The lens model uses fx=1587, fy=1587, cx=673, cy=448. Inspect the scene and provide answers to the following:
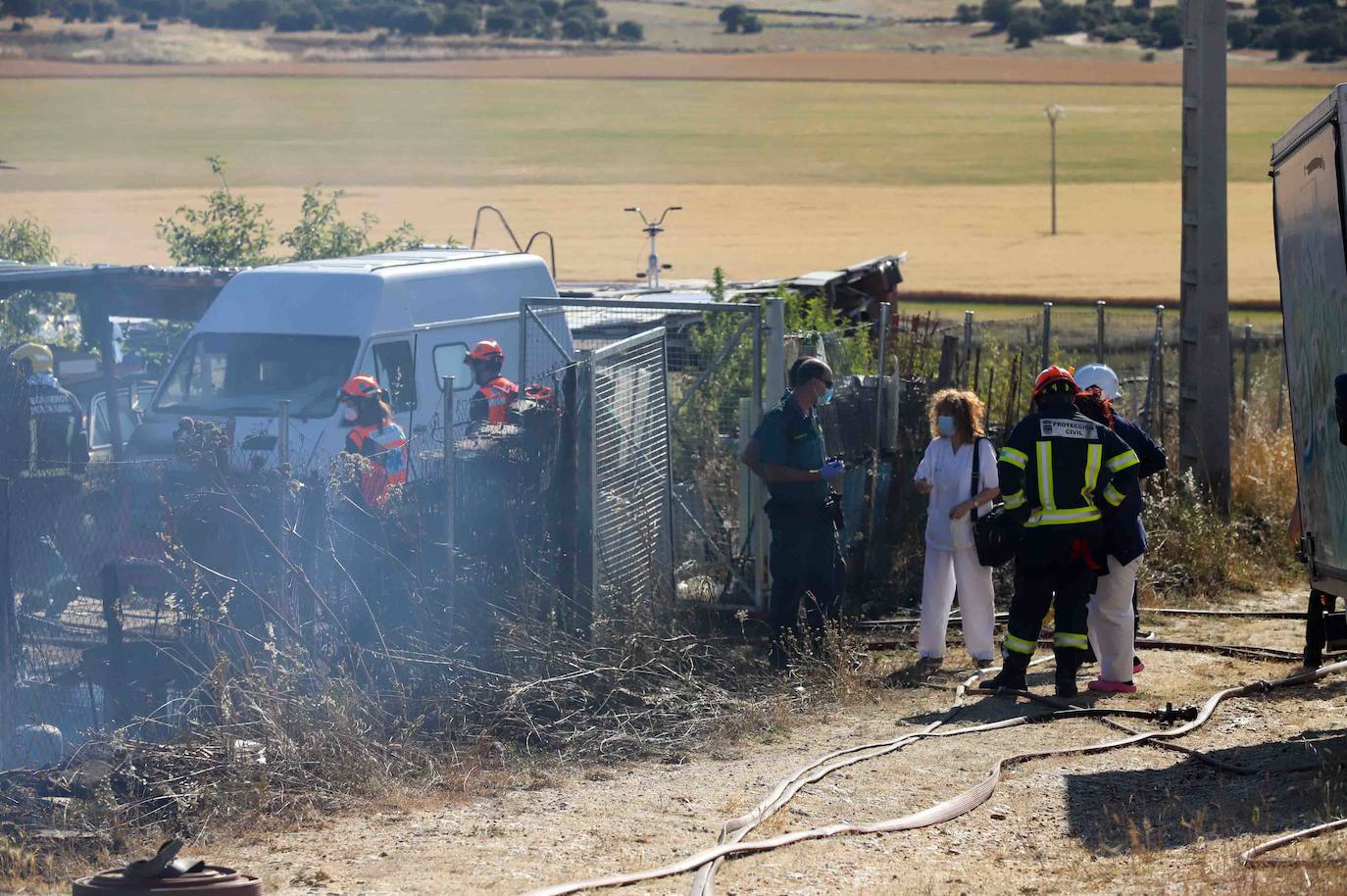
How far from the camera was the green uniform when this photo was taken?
344 inches

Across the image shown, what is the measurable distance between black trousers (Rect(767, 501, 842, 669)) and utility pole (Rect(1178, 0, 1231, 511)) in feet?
15.7

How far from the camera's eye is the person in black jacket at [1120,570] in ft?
27.0

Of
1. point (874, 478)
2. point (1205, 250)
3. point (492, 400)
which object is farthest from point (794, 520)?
point (1205, 250)

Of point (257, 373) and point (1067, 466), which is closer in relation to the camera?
point (1067, 466)

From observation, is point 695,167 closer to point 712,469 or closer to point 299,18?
point 299,18

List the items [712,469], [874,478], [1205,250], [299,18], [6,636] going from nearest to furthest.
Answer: [6,636], [712,469], [874,478], [1205,250], [299,18]

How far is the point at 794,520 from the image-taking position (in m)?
8.82

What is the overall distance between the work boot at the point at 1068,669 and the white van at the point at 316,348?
506cm

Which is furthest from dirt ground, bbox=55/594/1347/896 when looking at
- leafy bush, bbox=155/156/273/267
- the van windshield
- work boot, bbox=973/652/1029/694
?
leafy bush, bbox=155/156/273/267

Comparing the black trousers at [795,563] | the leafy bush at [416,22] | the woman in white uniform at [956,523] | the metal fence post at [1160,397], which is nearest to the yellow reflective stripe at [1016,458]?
the woman in white uniform at [956,523]

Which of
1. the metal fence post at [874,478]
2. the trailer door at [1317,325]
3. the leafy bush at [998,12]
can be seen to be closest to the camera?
the trailer door at [1317,325]

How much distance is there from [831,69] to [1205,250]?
92309mm

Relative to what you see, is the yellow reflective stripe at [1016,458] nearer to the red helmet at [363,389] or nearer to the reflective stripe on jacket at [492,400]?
the reflective stripe on jacket at [492,400]

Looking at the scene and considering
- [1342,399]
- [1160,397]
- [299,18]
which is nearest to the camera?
[1342,399]
